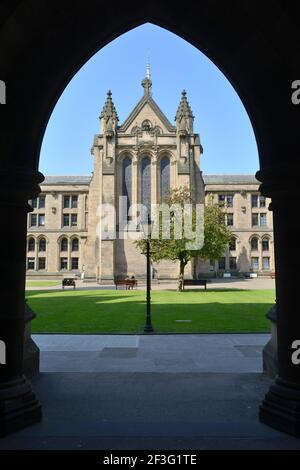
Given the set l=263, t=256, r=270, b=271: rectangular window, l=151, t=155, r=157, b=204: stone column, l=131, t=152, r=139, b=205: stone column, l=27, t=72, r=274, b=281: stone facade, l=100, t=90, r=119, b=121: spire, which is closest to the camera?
l=27, t=72, r=274, b=281: stone facade

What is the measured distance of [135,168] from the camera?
52375mm

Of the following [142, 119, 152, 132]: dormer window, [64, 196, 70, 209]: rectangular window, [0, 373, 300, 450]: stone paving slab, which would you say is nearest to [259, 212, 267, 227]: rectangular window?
[142, 119, 152, 132]: dormer window

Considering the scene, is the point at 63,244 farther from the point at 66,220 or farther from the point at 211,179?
the point at 211,179

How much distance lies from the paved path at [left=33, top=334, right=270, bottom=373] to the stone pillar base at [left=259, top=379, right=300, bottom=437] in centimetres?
267

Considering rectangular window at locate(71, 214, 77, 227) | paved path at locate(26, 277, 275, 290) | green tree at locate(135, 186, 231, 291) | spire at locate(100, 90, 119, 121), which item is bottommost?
paved path at locate(26, 277, 275, 290)

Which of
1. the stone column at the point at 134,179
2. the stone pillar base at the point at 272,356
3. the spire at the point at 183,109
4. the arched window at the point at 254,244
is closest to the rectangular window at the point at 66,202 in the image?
the stone column at the point at 134,179

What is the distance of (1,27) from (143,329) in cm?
995

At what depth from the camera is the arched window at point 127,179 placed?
171ft

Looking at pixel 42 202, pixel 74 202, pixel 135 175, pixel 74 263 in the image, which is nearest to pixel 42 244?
pixel 74 263

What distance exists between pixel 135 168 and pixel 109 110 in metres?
8.75

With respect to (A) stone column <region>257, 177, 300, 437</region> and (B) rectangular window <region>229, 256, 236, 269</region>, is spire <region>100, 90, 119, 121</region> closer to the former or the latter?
(B) rectangular window <region>229, 256, 236, 269</region>

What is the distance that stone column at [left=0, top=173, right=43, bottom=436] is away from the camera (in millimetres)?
4406

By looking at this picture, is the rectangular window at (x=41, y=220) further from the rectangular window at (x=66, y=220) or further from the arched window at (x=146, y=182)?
the arched window at (x=146, y=182)
